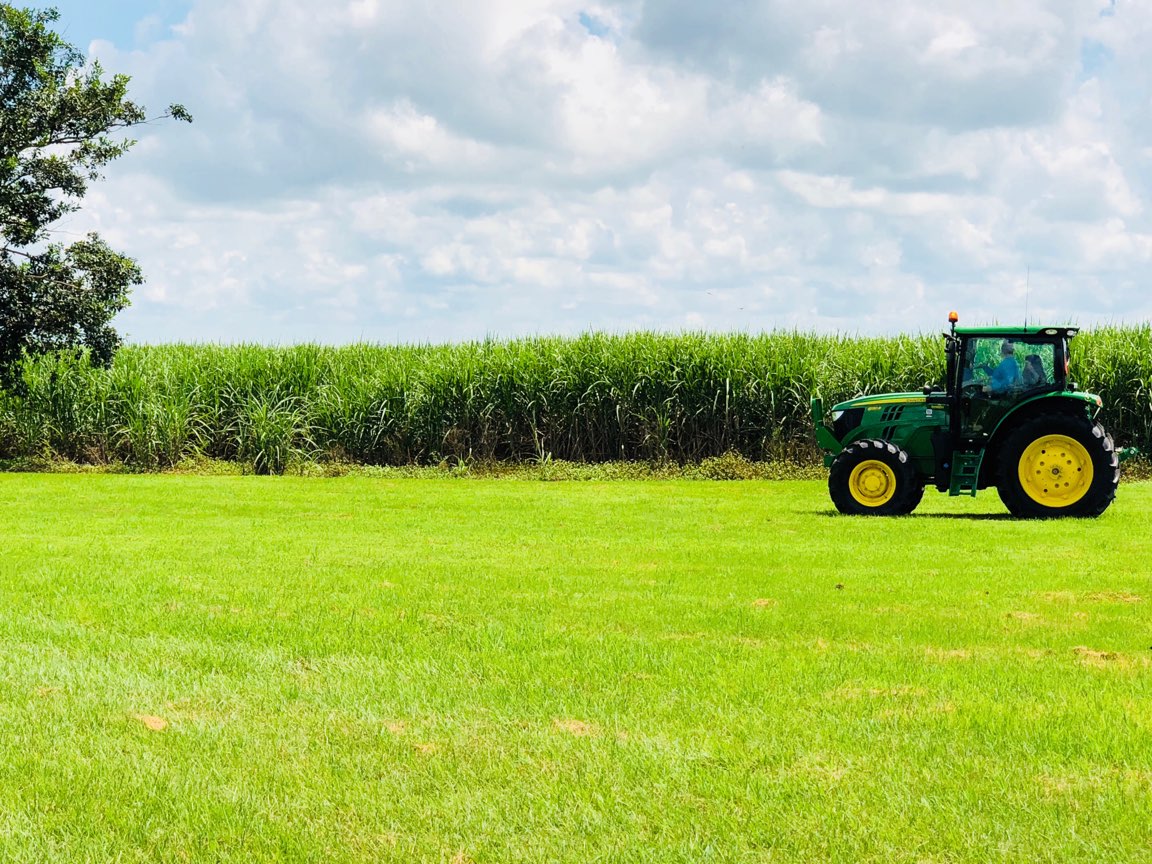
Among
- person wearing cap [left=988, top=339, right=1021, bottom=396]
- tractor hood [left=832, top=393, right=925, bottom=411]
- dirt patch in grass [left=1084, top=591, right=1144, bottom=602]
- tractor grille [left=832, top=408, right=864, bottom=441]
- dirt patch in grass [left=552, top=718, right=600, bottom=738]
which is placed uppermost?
person wearing cap [left=988, top=339, right=1021, bottom=396]

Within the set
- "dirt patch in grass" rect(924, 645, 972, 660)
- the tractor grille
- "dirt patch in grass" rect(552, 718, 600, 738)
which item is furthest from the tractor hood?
"dirt patch in grass" rect(552, 718, 600, 738)

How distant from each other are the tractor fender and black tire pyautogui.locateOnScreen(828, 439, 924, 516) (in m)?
0.86

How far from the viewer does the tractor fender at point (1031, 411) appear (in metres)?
13.4

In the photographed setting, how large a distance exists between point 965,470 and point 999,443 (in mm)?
500

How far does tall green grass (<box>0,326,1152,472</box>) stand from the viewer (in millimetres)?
21375

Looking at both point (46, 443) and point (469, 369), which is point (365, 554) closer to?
point (469, 369)

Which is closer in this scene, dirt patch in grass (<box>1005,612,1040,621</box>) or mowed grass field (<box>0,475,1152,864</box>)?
mowed grass field (<box>0,475,1152,864</box>)

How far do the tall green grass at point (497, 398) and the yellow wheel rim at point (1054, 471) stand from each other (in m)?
7.64

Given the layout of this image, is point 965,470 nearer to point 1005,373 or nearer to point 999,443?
point 999,443

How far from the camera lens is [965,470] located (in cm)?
1378

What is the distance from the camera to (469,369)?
23.0m

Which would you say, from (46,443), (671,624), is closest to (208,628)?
(671,624)

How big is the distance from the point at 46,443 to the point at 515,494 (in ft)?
41.4

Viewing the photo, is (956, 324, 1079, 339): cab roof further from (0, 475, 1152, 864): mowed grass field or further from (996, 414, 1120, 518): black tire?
(0, 475, 1152, 864): mowed grass field
